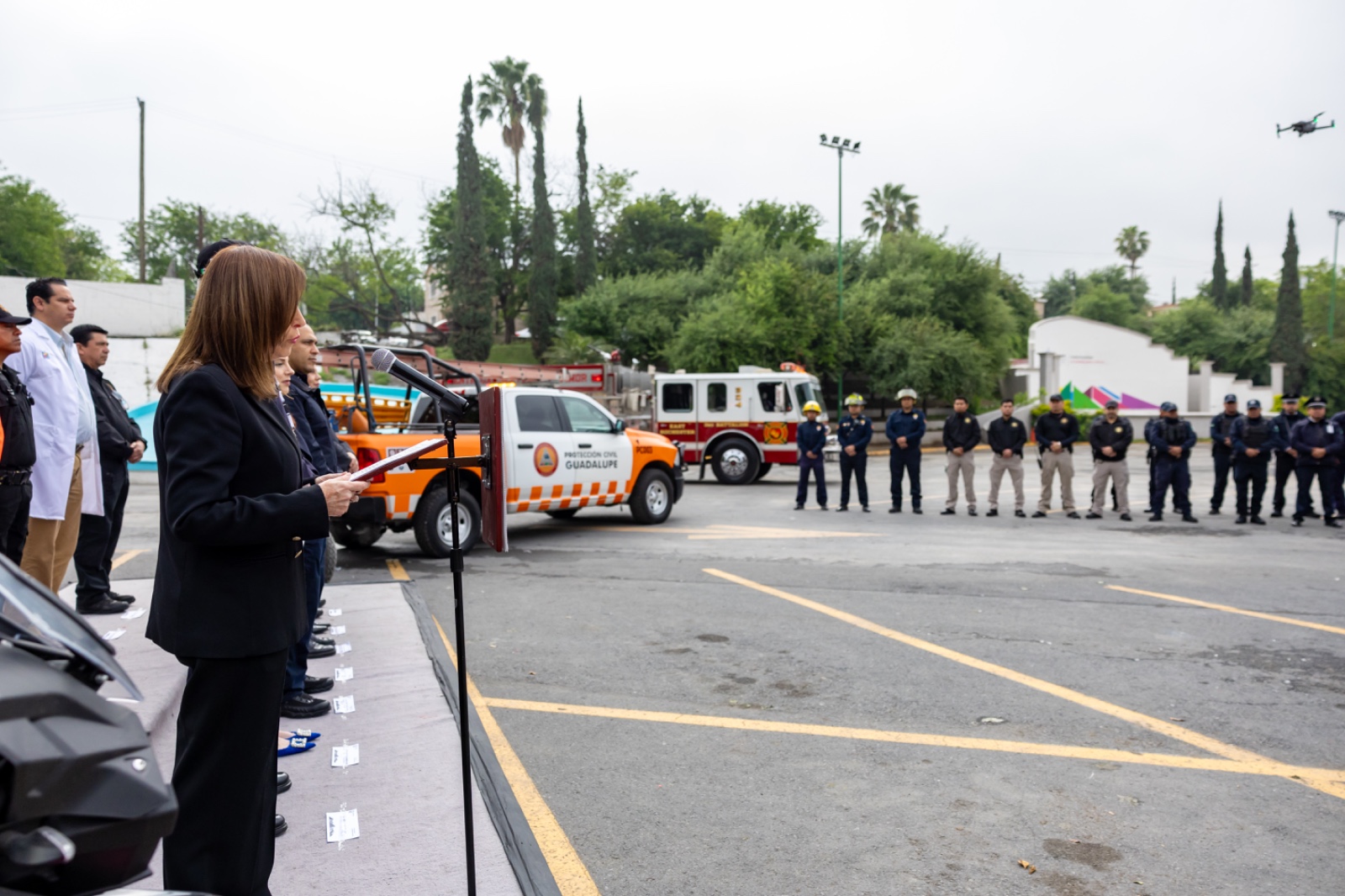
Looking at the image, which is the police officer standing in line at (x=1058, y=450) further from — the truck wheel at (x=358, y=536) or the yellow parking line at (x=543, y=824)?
the yellow parking line at (x=543, y=824)

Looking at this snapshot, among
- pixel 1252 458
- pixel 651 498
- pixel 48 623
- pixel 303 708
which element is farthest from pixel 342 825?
pixel 1252 458

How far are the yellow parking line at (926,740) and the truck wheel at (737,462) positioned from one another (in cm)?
1508

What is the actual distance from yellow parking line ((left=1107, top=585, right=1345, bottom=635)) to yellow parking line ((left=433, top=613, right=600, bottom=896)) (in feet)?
19.7

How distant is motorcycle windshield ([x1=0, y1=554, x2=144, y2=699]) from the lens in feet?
4.48

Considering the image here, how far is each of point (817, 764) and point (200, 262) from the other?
328 centimetres

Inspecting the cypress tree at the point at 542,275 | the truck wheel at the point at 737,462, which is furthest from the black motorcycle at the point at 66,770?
the cypress tree at the point at 542,275

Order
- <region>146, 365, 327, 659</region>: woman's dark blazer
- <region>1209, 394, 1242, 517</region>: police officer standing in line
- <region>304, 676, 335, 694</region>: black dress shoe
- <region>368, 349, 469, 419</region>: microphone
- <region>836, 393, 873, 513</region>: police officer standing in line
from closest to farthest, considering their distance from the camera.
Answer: <region>146, 365, 327, 659</region>: woman's dark blazer, <region>368, 349, 469, 419</region>: microphone, <region>304, 676, 335, 694</region>: black dress shoe, <region>1209, 394, 1242, 517</region>: police officer standing in line, <region>836, 393, 873, 513</region>: police officer standing in line

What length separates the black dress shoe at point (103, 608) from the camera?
6512mm

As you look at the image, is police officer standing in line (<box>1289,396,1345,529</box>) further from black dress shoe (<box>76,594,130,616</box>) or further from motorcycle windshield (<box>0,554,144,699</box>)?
motorcycle windshield (<box>0,554,144,699</box>)

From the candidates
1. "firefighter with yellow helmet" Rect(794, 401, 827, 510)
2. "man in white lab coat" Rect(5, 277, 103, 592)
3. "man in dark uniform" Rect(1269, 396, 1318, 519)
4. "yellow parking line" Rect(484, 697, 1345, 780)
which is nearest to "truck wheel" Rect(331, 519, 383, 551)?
"man in white lab coat" Rect(5, 277, 103, 592)

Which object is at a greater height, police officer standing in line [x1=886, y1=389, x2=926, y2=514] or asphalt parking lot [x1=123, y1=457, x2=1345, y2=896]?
police officer standing in line [x1=886, y1=389, x2=926, y2=514]

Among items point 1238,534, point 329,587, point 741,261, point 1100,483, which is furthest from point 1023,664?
point 741,261

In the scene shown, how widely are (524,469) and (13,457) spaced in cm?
637

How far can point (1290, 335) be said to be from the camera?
175 feet
